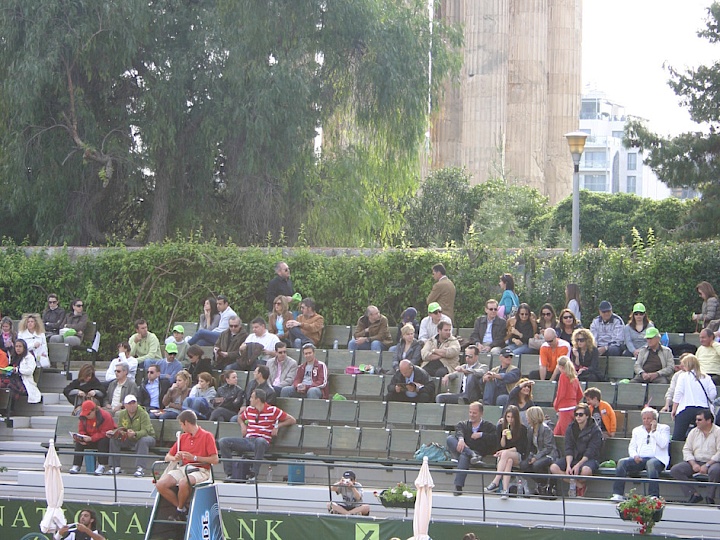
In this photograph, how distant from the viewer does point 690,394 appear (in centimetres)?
1583

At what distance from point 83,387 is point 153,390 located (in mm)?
1225

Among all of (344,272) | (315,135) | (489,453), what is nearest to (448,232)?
(315,135)

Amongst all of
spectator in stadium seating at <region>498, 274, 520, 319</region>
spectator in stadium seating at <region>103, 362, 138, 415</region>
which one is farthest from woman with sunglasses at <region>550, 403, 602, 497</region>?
spectator in stadium seating at <region>103, 362, 138, 415</region>

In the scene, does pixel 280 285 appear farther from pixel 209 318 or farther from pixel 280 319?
pixel 209 318

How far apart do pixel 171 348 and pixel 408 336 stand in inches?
145

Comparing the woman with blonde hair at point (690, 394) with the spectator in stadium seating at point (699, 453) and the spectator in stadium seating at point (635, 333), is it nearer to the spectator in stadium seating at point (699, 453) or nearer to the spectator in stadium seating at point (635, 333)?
the spectator in stadium seating at point (699, 453)

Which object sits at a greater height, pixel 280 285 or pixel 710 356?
pixel 280 285

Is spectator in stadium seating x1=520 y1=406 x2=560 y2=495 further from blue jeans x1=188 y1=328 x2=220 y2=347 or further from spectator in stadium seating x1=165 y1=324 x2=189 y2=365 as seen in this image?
blue jeans x1=188 y1=328 x2=220 y2=347

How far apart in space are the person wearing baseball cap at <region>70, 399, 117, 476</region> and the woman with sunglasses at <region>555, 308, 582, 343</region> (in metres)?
6.60

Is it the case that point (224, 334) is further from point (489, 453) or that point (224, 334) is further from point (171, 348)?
point (489, 453)

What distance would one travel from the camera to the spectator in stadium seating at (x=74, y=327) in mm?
22172

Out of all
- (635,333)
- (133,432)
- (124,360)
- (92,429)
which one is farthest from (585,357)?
(124,360)

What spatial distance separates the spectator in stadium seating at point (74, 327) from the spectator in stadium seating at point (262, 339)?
12.9 ft

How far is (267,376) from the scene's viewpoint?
18.2 metres
